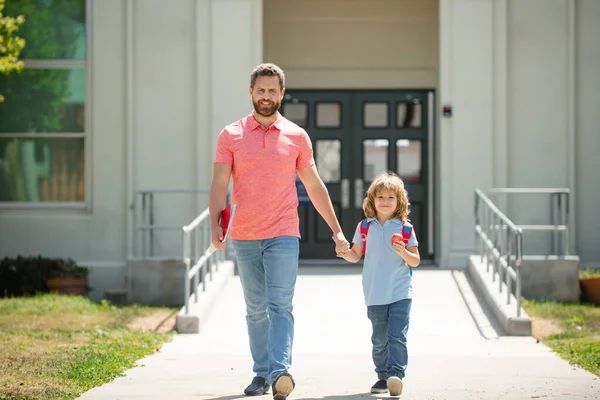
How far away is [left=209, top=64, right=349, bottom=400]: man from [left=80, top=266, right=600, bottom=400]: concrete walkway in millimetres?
644

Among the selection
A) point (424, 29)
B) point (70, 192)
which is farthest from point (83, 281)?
point (424, 29)

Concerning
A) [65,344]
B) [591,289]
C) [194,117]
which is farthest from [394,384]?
[194,117]

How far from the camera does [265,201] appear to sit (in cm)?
636

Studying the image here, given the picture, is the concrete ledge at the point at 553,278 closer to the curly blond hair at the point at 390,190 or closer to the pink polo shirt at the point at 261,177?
the curly blond hair at the point at 390,190

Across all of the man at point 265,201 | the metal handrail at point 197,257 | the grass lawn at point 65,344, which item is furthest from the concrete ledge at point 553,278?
the man at point 265,201

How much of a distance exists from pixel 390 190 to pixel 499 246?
227 inches

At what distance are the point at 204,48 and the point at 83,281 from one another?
3.33 m

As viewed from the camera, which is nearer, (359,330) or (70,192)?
(359,330)

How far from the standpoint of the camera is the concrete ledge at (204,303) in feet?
33.7

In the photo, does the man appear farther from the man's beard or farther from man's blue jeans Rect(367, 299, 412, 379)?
man's blue jeans Rect(367, 299, 412, 379)

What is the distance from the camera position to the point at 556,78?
559 inches

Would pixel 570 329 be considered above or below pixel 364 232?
below

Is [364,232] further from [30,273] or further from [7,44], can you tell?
[30,273]

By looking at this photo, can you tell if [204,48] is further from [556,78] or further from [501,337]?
[501,337]
